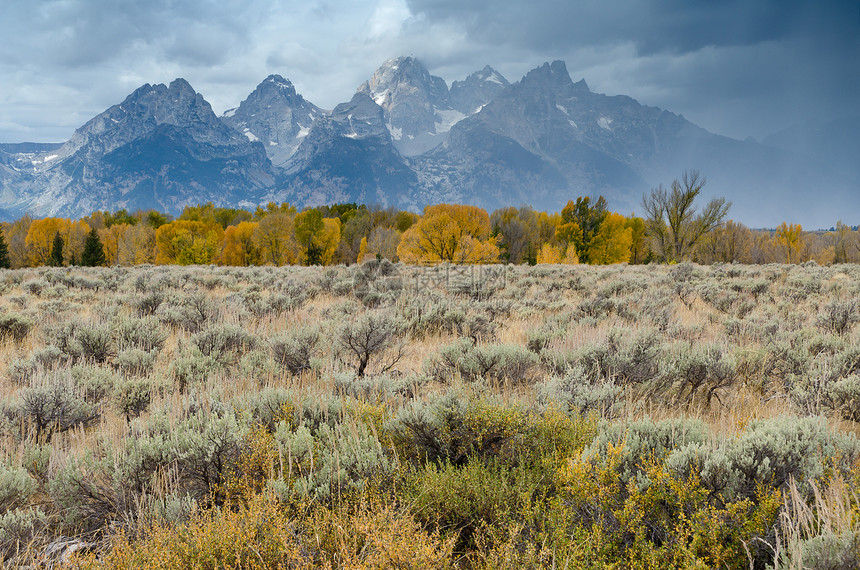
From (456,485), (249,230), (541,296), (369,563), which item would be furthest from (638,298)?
(249,230)

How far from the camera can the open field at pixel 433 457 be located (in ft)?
6.24

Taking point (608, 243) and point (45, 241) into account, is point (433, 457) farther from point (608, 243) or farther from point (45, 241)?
point (45, 241)

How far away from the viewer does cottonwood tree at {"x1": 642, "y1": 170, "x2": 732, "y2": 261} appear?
130 ft

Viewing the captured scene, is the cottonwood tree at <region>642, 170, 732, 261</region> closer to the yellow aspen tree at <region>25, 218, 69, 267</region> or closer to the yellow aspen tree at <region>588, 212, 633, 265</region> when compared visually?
the yellow aspen tree at <region>588, 212, 633, 265</region>

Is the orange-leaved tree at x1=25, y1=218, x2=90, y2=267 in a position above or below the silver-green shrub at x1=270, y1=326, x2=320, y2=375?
above

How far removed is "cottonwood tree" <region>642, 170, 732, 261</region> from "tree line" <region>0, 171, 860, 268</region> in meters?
0.10

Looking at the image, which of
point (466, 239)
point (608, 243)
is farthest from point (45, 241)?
point (608, 243)

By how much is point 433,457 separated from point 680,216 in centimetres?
4539

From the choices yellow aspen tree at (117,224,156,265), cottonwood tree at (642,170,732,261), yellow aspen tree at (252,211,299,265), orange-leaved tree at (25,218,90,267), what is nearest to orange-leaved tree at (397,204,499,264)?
cottonwood tree at (642,170,732,261)

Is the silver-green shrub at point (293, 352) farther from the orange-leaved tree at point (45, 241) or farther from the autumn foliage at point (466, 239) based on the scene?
the orange-leaved tree at point (45, 241)

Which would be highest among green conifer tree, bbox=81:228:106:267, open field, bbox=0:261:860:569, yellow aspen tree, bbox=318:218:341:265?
yellow aspen tree, bbox=318:218:341:265

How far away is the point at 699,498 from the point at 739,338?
204 inches

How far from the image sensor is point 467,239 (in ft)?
124

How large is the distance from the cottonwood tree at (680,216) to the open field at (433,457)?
40.4m
